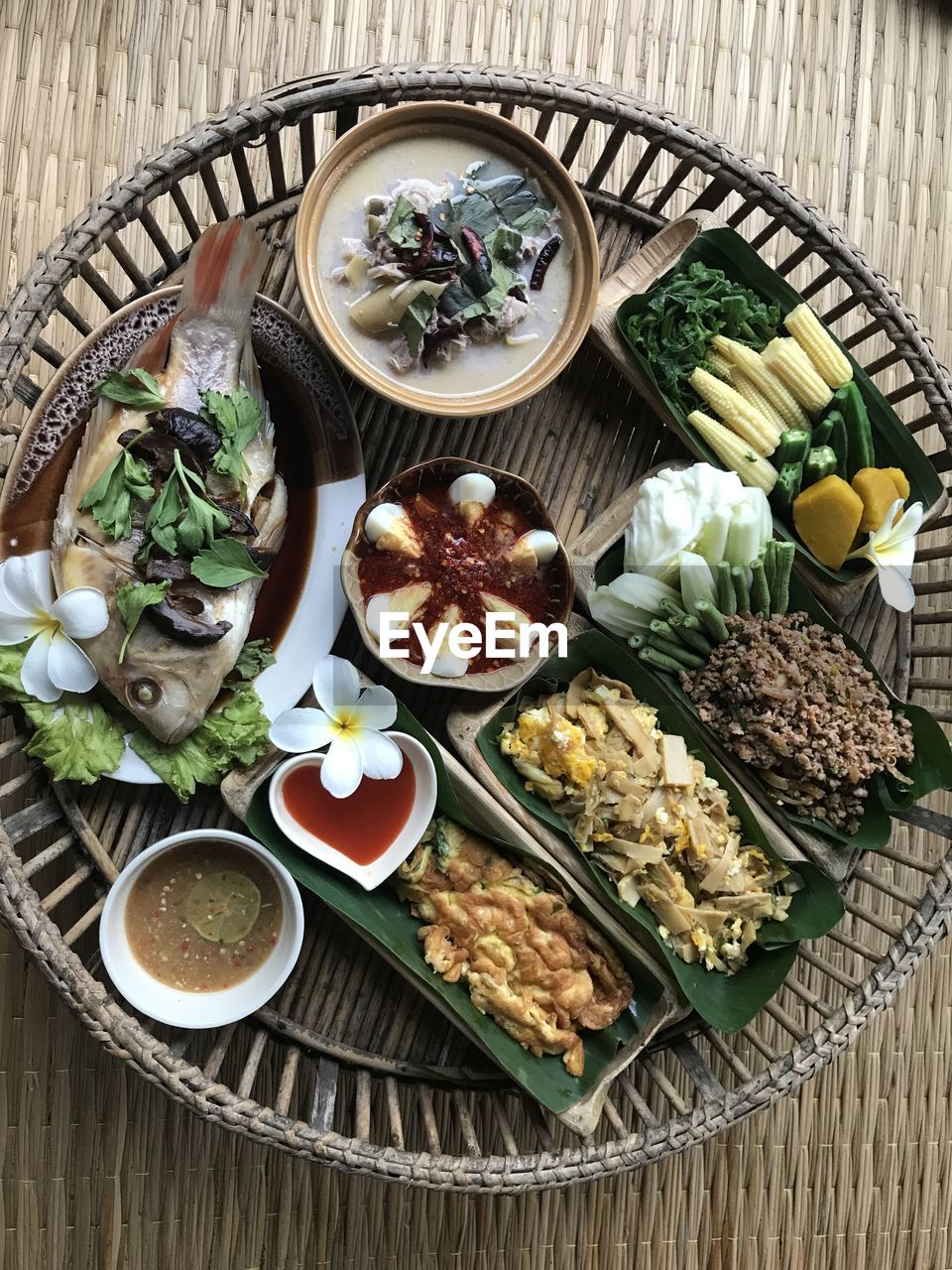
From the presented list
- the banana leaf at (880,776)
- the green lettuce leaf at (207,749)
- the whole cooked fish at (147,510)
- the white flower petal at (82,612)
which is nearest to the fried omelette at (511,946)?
the green lettuce leaf at (207,749)

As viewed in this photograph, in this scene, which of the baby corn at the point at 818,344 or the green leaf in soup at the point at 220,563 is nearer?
the green leaf in soup at the point at 220,563

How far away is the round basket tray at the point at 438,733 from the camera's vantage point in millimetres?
2209

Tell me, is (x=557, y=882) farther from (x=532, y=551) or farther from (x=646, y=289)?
(x=646, y=289)

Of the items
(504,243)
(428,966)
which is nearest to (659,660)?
(428,966)

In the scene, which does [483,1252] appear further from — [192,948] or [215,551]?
[215,551]

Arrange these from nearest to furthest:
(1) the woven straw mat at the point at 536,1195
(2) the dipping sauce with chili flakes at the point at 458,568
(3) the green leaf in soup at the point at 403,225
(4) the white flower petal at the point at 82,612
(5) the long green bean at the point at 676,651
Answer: (4) the white flower petal at the point at 82,612
(3) the green leaf in soup at the point at 403,225
(2) the dipping sauce with chili flakes at the point at 458,568
(5) the long green bean at the point at 676,651
(1) the woven straw mat at the point at 536,1195

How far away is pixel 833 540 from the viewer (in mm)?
2486

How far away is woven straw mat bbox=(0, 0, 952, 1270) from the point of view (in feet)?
8.69

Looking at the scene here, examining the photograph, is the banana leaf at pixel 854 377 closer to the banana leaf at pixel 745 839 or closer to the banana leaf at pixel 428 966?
the banana leaf at pixel 745 839

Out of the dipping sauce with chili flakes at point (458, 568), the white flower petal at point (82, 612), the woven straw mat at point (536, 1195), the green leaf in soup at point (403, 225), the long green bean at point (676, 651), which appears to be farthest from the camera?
the woven straw mat at point (536, 1195)

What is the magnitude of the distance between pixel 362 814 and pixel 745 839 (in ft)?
3.44

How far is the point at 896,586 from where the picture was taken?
247 centimetres

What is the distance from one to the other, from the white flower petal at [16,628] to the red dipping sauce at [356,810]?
727 mm

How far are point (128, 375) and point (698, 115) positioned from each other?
2044 mm
